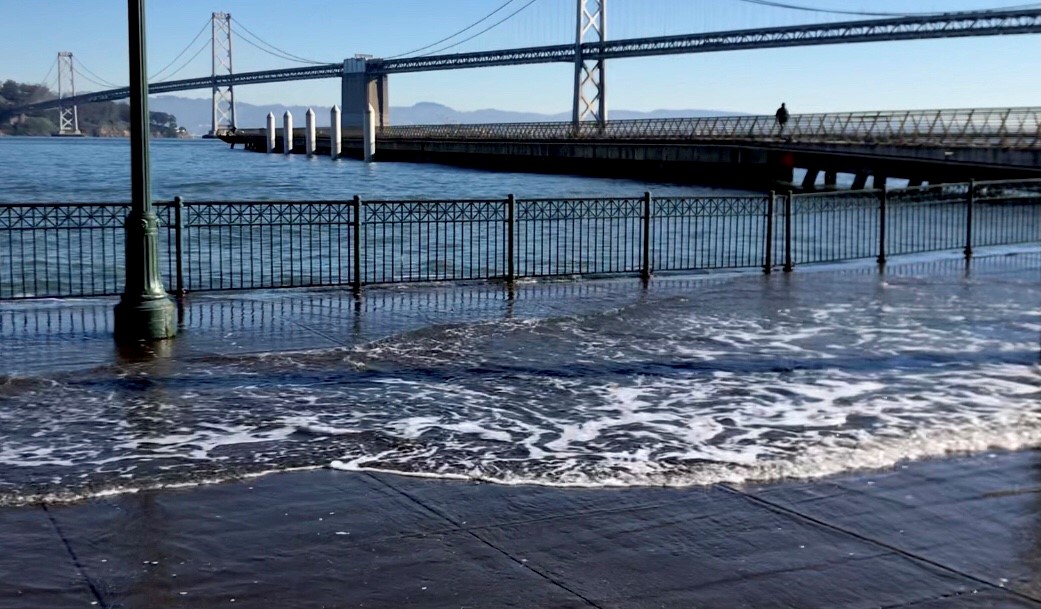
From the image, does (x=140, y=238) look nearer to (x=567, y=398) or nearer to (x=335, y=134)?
(x=567, y=398)

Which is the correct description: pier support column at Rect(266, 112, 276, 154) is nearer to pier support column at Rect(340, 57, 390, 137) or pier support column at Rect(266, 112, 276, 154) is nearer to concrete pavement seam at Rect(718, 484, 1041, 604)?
pier support column at Rect(340, 57, 390, 137)

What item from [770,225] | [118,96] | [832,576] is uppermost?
[118,96]

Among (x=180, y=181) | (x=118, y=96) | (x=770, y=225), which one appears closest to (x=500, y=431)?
(x=770, y=225)

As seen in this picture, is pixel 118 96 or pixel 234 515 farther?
pixel 118 96

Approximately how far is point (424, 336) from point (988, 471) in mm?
5942

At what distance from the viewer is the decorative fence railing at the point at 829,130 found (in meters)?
52.7

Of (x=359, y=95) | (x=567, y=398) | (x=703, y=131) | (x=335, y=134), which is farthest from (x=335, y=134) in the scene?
(x=567, y=398)

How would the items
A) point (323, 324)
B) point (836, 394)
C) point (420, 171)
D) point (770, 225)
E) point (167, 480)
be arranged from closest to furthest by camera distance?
point (167, 480) → point (836, 394) → point (323, 324) → point (770, 225) → point (420, 171)

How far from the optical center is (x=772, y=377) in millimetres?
9688

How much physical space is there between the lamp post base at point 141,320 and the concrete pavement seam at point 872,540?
20.4ft

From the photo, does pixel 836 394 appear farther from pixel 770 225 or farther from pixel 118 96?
pixel 118 96

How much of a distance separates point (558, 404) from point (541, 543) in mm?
3044

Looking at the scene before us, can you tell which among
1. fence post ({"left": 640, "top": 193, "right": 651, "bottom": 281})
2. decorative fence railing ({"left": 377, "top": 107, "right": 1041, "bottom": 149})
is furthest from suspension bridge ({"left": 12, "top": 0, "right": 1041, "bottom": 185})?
fence post ({"left": 640, "top": 193, "right": 651, "bottom": 281})

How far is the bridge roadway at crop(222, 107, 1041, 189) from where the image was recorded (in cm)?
5122
